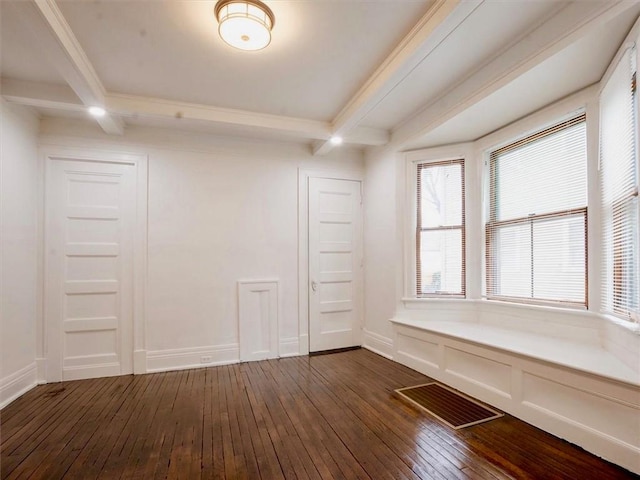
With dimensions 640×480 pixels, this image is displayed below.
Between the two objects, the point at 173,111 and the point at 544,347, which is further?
the point at 173,111

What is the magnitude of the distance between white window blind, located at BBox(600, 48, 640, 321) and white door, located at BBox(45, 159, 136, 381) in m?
4.53

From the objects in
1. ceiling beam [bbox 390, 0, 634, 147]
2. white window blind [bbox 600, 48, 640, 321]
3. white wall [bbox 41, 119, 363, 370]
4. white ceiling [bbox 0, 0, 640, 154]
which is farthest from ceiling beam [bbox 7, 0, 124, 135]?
white window blind [bbox 600, 48, 640, 321]

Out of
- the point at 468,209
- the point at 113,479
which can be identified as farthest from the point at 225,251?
the point at 468,209

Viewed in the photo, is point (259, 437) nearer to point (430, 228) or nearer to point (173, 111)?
point (430, 228)

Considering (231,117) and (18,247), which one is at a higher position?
(231,117)

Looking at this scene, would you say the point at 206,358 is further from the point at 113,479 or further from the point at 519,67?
the point at 519,67

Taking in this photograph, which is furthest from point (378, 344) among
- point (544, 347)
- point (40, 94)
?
point (40, 94)

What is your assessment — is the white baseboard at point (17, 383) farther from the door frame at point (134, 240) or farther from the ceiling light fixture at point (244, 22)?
the ceiling light fixture at point (244, 22)

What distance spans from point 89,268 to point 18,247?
0.64 metres

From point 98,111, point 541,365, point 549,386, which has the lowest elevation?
point 549,386

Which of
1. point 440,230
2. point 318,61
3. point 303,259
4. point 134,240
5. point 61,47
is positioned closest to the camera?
point 61,47

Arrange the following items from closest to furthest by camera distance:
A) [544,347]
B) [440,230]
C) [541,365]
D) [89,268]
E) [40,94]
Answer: [541,365], [544,347], [40,94], [89,268], [440,230]

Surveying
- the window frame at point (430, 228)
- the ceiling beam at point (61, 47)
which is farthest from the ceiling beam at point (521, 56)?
the ceiling beam at point (61, 47)

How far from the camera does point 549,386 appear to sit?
2.37 m
